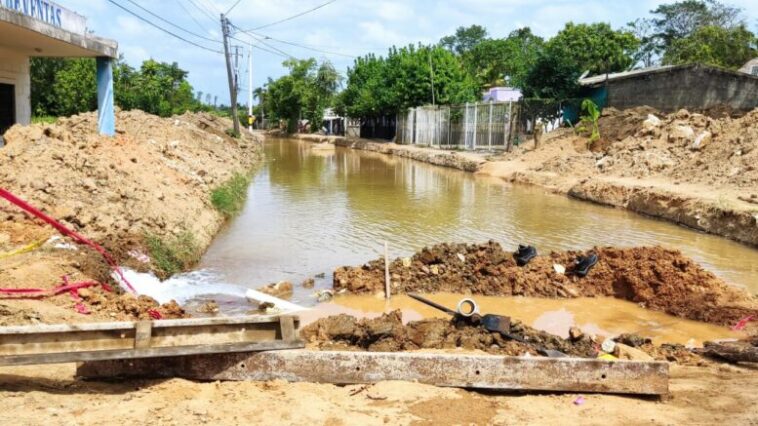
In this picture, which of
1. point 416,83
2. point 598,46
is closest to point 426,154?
point 416,83

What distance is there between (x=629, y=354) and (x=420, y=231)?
809 centimetres

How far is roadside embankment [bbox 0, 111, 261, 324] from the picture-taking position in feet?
23.2

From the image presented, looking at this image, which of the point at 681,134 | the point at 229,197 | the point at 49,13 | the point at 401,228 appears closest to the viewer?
the point at 49,13

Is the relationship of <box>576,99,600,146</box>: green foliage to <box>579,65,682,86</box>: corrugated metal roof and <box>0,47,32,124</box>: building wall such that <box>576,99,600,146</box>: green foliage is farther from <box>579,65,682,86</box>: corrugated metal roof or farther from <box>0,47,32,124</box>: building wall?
<box>0,47,32,124</box>: building wall

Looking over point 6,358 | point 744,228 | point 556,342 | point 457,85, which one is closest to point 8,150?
point 6,358

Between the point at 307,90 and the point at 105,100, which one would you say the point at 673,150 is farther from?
the point at 307,90

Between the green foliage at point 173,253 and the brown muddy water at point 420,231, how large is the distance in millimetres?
344

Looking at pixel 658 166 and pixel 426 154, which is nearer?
pixel 658 166

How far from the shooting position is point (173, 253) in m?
10.2

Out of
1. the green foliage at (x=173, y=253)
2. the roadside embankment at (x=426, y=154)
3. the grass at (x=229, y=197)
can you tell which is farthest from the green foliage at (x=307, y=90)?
the green foliage at (x=173, y=253)

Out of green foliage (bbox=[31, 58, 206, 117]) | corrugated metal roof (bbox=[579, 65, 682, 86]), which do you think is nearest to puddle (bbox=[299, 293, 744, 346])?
corrugated metal roof (bbox=[579, 65, 682, 86])

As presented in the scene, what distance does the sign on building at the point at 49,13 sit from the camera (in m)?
12.5

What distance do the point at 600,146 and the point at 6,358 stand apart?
24123 millimetres

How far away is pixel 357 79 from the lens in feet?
173
